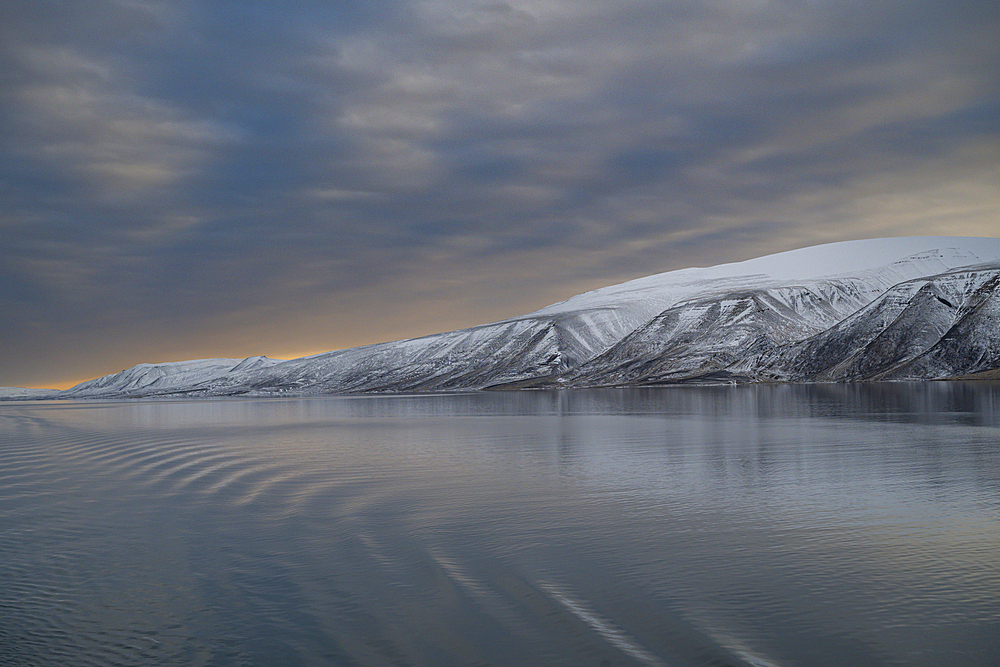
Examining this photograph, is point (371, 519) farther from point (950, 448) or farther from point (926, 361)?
point (926, 361)

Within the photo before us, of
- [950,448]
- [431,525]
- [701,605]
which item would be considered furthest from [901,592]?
[950,448]

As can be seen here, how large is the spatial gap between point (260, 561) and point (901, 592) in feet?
42.9

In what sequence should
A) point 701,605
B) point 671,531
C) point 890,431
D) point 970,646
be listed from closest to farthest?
1. point 970,646
2. point 701,605
3. point 671,531
4. point 890,431

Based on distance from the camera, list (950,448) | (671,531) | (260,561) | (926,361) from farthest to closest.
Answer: (926,361), (950,448), (671,531), (260,561)

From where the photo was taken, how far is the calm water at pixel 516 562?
37.3 ft

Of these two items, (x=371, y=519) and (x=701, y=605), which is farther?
(x=371, y=519)

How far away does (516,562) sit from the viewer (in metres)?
16.2

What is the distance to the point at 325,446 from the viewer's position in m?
47.2

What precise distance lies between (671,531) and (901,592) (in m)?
6.27

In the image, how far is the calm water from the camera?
11383 mm

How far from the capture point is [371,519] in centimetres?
2173

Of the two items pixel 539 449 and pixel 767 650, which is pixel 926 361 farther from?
pixel 767 650

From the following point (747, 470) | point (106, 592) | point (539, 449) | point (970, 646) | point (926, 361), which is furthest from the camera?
point (926, 361)

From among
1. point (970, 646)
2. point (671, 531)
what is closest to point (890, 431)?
point (671, 531)
